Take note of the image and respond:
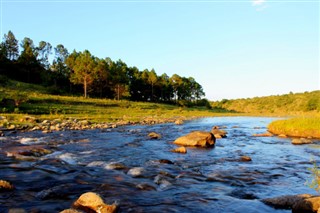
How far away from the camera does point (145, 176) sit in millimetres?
11195

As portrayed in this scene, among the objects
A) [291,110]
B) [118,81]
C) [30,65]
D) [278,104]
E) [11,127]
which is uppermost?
[30,65]

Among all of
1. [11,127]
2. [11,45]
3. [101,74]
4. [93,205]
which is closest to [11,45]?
[11,45]

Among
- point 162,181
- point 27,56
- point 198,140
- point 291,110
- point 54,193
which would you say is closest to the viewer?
point 54,193

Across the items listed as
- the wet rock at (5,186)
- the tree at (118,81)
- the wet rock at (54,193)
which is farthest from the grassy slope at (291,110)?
the tree at (118,81)

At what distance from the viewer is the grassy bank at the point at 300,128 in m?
25.5

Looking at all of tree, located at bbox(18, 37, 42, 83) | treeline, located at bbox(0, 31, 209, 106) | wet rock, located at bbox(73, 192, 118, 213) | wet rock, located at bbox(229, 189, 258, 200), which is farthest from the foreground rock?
tree, located at bbox(18, 37, 42, 83)

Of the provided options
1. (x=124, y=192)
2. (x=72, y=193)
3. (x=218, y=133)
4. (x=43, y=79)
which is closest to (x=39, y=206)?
(x=72, y=193)

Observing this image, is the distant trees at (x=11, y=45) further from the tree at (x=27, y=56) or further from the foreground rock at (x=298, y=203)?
the foreground rock at (x=298, y=203)

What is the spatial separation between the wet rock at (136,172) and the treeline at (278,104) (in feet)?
332

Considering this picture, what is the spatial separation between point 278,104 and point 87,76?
94.7 metres

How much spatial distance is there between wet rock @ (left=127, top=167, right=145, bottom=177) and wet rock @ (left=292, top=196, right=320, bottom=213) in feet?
19.3

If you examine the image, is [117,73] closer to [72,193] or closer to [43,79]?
[43,79]

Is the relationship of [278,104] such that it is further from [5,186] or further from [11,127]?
→ [5,186]

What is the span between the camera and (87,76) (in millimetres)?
77062
